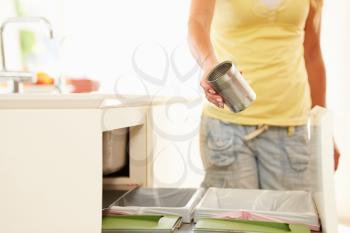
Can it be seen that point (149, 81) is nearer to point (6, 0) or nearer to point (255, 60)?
point (6, 0)

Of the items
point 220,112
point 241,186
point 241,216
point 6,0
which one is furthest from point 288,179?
point 6,0

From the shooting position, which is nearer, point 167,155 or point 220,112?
point 220,112

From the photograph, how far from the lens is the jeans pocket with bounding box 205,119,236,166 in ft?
3.67

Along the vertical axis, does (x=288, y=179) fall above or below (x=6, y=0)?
below

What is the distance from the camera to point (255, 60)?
113 centimetres

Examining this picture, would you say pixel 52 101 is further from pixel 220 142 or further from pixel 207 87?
pixel 220 142

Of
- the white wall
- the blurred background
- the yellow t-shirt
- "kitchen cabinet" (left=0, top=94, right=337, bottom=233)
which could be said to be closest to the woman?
the yellow t-shirt

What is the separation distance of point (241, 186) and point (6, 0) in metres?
1.60

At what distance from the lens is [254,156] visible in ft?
3.80

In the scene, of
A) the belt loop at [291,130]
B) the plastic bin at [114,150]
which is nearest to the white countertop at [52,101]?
the plastic bin at [114,150]

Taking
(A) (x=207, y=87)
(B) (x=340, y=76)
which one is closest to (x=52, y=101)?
(A) (x=207, y=87)

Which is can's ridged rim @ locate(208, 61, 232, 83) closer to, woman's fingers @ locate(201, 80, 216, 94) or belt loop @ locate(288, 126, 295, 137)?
woman's fingers @ locate(201, 80, 216, 94)

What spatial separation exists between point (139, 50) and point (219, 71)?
1482mm

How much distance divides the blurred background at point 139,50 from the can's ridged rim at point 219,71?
4.28 ft
